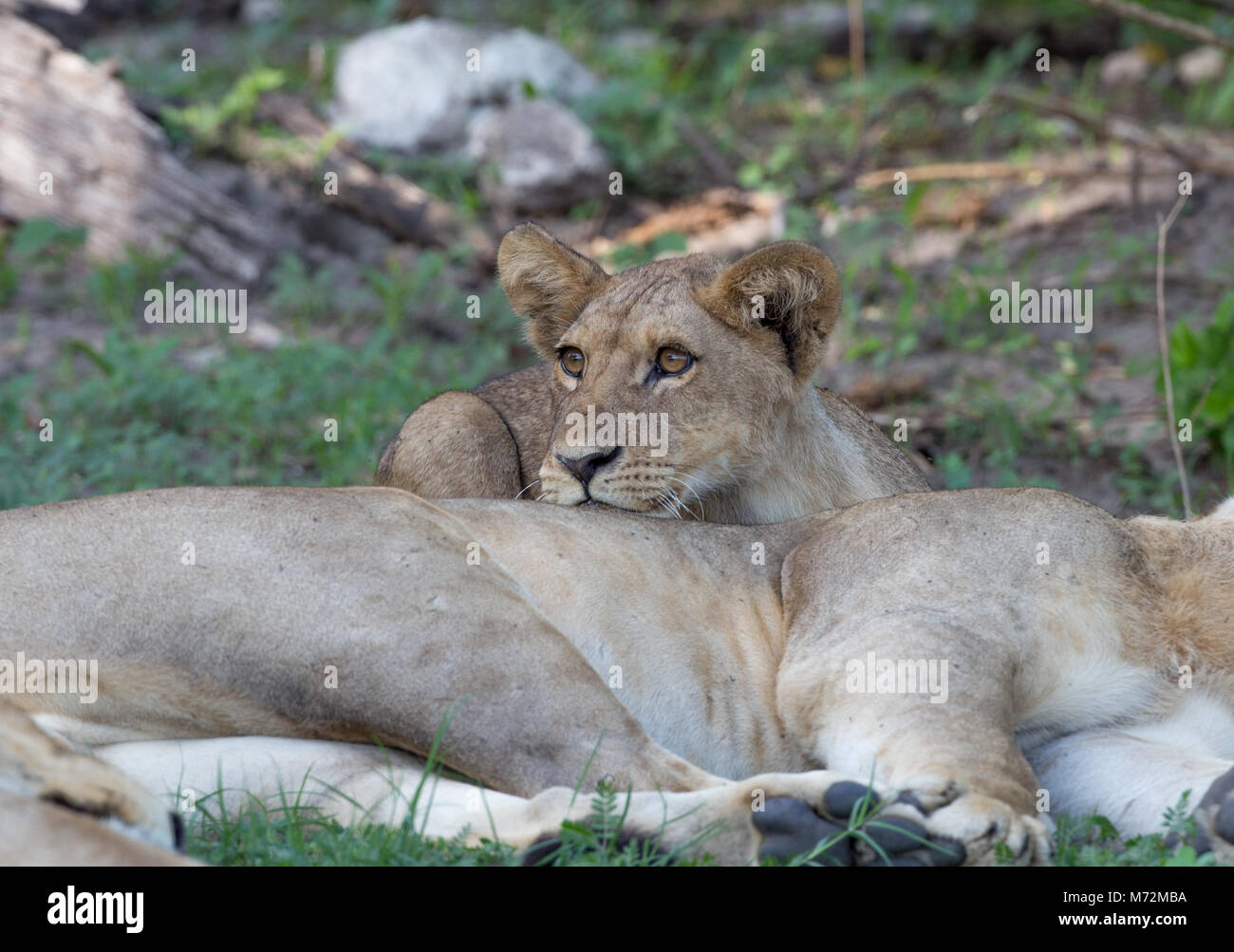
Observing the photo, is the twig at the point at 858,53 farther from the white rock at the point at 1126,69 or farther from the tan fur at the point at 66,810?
the tan fur at the point at 66,810

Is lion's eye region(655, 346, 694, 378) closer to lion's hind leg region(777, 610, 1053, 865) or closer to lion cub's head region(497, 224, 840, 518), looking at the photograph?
lion cub's head region(497, 224, 840, 518)

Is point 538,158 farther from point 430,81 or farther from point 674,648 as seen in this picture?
point 674,648

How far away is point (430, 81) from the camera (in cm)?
1055

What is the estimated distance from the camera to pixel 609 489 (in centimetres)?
434

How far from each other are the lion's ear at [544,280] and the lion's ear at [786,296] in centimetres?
53

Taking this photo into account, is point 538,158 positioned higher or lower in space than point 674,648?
higher

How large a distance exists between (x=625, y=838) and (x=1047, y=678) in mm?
1166

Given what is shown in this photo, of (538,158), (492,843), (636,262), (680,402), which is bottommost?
(492,843)

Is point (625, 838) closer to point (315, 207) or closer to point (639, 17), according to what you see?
point (315, 207)

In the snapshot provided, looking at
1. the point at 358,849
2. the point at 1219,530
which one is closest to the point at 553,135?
the point at 1219,530

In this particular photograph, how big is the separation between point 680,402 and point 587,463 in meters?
0.45

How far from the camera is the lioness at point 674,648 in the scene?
3244 mm

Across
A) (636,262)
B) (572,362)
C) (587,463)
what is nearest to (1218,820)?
(587,463)

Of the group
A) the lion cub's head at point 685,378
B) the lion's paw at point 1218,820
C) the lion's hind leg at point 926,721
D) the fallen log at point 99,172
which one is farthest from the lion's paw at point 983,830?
the fallen log at point 99,172
